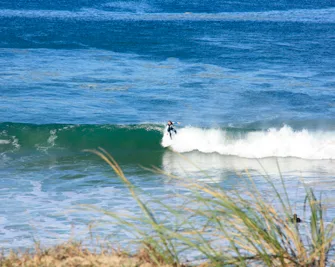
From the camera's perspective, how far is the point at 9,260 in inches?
280

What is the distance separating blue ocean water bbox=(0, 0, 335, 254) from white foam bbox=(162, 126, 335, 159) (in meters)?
0.07

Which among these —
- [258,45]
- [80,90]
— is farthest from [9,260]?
[258,45]

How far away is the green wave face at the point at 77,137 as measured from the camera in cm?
2388

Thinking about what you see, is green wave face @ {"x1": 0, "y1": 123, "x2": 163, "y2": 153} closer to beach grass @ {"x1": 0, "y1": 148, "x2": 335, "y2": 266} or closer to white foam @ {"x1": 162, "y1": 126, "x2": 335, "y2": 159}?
white foam @ {"x1": 162, "y1": 126, "x2": 335, "y2": 159}

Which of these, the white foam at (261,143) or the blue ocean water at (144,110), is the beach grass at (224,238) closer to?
the blue ocean water at (144,110)

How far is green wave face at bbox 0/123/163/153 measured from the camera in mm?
23875

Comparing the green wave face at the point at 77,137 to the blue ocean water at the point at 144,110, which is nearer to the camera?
the blue ocean water at the point at 144,110

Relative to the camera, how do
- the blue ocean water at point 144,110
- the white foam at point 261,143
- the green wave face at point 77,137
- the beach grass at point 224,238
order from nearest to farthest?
the beach grass at point 224,238, the blue ocean water at point 144,110, the white foam at point 261,143, the green wave face at point 77,137

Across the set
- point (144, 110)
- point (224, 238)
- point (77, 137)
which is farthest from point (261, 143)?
point (224, 238)

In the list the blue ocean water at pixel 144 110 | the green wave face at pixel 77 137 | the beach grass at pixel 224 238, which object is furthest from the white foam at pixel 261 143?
the beach grass at pixel 224 238

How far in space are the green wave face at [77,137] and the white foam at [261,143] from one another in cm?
94

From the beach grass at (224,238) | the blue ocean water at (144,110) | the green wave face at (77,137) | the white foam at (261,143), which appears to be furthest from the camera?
the green wave face at (77,137)

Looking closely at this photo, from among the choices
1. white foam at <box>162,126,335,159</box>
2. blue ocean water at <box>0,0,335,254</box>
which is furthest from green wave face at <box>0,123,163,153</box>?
white foam at <box>162,126,335,159</box>

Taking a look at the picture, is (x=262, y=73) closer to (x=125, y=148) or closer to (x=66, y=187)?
(x=125, y=148)
